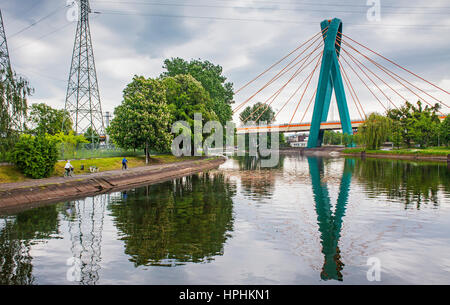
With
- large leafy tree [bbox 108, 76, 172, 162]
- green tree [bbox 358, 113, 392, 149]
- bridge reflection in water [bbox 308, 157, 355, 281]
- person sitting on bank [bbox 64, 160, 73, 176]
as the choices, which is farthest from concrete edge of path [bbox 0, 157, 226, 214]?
green tree [bbox 358, 113, 392, 149]

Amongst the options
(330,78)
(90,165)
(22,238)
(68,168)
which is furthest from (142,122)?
(330,78)

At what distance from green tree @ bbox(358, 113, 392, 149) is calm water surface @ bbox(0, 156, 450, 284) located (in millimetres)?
54661

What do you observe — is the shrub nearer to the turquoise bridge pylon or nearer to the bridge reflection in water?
the bridge reflection in water

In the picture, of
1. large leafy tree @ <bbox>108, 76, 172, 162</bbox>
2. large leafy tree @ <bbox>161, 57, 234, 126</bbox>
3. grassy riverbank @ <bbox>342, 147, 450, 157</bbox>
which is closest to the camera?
large leafy tree @ <bbox>108, 76, 172, 162</bbox>

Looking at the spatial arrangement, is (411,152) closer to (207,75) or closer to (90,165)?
(207,75)

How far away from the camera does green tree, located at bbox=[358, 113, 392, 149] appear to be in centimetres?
7238

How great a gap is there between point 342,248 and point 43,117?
7854 centimetres

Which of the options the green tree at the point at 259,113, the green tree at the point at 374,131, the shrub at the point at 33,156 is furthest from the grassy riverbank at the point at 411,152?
the green tree at the point at 259,113

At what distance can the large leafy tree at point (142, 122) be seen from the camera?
41531mm

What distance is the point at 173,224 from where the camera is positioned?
1512 cm

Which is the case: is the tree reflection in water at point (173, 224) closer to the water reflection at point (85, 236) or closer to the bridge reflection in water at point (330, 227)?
the water reflection at point (85, 236)

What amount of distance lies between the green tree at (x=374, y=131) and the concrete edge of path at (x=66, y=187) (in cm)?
5587

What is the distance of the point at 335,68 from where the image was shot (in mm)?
74812
